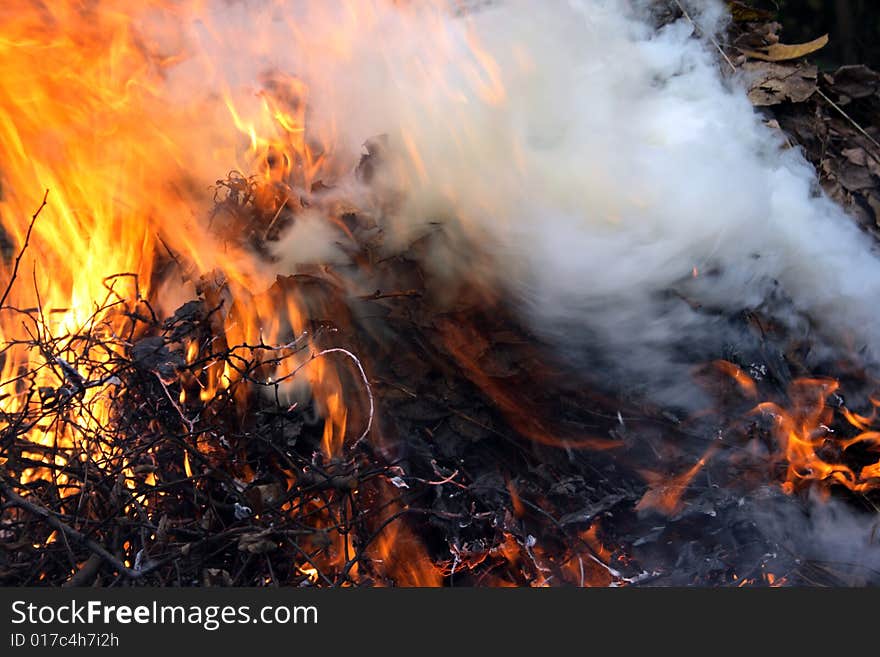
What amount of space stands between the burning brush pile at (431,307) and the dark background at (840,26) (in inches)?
136

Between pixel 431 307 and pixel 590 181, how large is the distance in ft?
2.47

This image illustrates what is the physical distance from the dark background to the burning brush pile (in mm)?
3459

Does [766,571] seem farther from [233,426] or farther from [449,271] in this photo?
[233,426]

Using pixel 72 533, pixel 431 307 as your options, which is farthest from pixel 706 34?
pixel 72 533

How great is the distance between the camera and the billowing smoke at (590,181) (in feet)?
10.1

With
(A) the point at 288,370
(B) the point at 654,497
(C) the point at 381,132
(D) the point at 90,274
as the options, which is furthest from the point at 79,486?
(B) the point at 654,497

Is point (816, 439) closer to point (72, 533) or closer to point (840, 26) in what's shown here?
point (72, 533)

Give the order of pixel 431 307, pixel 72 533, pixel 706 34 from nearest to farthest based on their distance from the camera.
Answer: pixel 72 533
pixel 431 307
pixel 706 34

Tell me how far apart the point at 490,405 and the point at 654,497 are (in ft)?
2.23

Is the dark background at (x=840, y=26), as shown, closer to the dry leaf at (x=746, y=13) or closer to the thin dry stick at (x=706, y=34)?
the dry leaf at (x=746, y=13)

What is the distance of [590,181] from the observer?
307cm

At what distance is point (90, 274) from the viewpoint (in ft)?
12.0

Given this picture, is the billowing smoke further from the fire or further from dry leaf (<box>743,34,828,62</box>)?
dry leaf (<box>743,34,828,62</box>)

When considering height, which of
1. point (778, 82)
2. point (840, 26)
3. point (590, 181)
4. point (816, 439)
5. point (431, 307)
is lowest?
point (816, 439)
